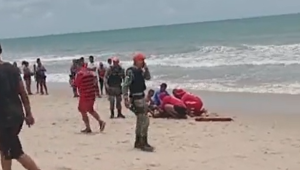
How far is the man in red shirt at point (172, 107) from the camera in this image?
12797 millimetres

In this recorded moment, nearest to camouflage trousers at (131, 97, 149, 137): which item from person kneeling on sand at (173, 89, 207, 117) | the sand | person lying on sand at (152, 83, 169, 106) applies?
the sand

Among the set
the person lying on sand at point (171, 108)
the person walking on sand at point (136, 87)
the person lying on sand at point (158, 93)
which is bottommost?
the person lying on sand at point (171, 108)

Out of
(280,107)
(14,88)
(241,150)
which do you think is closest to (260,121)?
(280,107)

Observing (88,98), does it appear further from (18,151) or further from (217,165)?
(18,151)

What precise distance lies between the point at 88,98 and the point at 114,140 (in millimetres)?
977

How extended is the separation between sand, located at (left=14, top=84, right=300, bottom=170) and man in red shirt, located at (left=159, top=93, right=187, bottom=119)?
16.9 inches

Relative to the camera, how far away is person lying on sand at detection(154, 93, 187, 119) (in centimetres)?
1280

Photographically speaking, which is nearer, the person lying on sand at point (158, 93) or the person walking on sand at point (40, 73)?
the person lying on sand at point (158, 93)

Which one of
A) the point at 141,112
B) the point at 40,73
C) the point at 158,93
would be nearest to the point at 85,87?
the point at 141,112

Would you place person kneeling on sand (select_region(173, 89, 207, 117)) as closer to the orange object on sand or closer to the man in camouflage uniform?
the orange object on sand

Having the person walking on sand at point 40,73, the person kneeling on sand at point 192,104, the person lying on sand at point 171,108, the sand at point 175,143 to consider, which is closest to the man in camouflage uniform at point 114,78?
the sand at point 175,143

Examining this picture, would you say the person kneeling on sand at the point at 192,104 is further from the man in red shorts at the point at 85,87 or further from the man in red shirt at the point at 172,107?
the man in red shorts at the point at 85,87

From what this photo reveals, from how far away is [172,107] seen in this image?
12.8m

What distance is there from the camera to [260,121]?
12.8 metres
